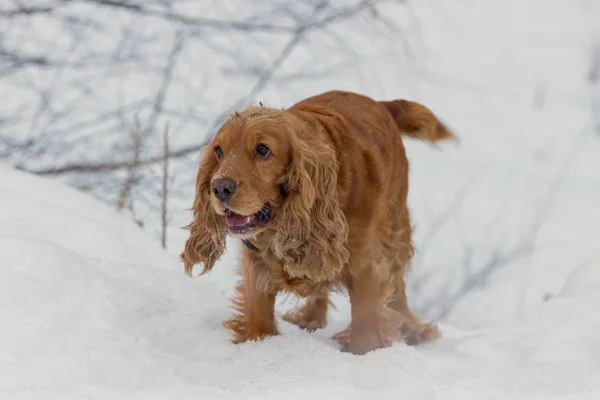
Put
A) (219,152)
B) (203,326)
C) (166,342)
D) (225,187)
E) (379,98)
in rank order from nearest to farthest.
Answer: (225,187)
(219,152)
(166,342)
(203,326)
(379,98)

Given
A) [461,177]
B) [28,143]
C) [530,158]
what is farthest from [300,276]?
[530,158]

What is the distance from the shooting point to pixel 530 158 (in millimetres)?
8812

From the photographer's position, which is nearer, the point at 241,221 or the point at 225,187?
the point at 225,187

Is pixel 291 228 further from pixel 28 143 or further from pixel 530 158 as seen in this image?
pixel 530 158

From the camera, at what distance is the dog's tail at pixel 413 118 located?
3.67 m

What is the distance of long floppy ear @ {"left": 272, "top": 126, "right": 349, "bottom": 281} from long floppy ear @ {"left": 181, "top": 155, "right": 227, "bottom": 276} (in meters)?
0.24

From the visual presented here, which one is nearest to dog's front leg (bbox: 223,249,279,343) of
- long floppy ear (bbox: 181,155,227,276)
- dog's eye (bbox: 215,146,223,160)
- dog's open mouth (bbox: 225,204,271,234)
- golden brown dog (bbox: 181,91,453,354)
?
golden brown dog (bbox: 181,91,453,354)

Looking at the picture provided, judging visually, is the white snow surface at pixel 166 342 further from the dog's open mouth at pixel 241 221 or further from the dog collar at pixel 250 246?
the dog's open mouth at pixel 241 221

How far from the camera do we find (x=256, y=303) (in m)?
3.04

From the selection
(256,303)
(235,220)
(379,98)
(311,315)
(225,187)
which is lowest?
(379,98)

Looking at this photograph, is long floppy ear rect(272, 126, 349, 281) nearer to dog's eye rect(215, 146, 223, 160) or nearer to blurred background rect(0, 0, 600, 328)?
dog's eye rect(215, 146, 223, 160)

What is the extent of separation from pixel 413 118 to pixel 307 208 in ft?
3.83

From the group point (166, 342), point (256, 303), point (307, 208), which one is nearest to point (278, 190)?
point (307, 208)

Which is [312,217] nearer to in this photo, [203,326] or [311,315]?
[203,326]
